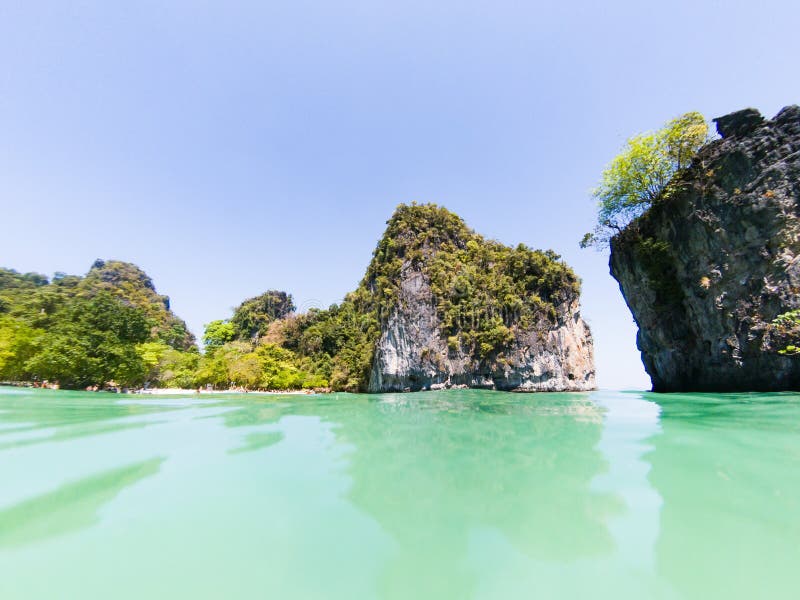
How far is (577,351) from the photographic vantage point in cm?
2395

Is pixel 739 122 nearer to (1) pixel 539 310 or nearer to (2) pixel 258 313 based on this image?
(1) pixel 539 310

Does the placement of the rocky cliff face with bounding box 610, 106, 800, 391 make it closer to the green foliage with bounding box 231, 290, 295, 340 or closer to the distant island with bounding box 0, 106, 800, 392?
the distant island with bounding box 0, 106, 800, 392

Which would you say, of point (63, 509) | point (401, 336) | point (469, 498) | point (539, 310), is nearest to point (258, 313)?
point (401, 336)

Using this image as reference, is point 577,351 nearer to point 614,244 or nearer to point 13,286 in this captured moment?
point 614,244

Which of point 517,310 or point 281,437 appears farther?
point 517,310

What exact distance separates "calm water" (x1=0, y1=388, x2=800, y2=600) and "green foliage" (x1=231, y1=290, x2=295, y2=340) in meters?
40.1

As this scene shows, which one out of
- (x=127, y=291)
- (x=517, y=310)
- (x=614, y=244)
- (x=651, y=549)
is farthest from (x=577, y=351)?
(x=127, y=291)

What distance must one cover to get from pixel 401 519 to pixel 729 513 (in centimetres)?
230

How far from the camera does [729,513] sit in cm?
225

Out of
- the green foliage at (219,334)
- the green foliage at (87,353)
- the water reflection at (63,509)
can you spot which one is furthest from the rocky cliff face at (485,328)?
the green foliage at (219,334)

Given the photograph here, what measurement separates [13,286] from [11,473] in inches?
2304

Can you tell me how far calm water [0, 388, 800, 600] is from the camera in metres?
1.58

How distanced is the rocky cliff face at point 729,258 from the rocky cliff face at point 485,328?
6.37 meters

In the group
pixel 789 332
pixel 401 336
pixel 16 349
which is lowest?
pixel 789 332
